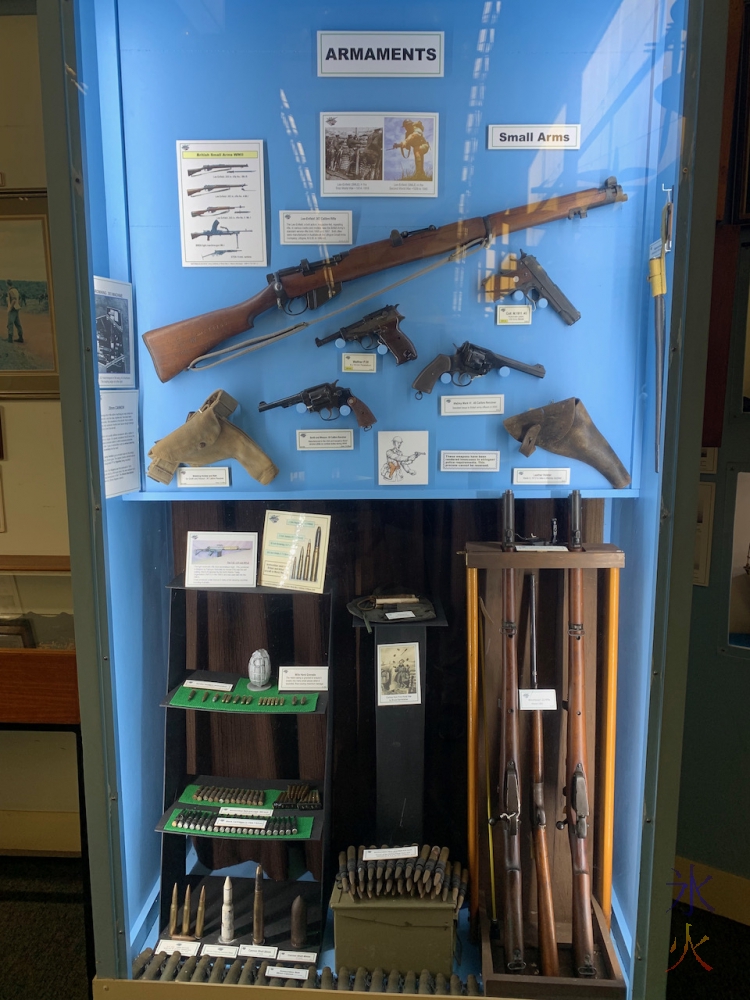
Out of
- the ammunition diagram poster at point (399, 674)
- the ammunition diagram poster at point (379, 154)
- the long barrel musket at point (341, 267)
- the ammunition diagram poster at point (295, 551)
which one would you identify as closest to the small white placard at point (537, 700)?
the ammunition diagram poster at point (399, 674)

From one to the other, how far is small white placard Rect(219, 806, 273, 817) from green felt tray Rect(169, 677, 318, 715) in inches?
10.2

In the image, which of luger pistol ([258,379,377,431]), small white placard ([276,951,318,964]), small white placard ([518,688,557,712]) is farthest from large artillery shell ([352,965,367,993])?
luger pistol ([258,379,377,431])

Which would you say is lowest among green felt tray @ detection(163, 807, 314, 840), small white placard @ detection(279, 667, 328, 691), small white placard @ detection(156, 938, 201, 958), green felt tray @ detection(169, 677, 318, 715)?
small white placard @ detection(156, 938, 201, 958)

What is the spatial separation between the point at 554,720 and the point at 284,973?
0.95 metres

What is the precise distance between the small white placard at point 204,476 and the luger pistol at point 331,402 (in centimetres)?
24

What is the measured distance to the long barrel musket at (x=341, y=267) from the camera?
1690mm

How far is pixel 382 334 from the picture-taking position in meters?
1.73

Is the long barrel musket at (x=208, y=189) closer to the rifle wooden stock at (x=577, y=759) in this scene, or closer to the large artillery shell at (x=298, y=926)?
the rifle wooden stock at (x=577, y=759)

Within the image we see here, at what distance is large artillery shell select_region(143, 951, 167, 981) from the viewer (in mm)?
1701

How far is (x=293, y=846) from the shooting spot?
2096 mm

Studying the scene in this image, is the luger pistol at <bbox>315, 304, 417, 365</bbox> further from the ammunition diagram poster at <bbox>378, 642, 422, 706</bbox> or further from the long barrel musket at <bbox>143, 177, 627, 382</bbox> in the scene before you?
the ammunition diagram poster at <bbox>378, 642, 422, 706</bbox>

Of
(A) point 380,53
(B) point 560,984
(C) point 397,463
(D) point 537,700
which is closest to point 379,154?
(A) point 380,53

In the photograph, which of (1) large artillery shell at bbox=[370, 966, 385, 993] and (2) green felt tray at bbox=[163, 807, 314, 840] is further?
(2) green felt tray at bbox=[163, 807, 314, 840]

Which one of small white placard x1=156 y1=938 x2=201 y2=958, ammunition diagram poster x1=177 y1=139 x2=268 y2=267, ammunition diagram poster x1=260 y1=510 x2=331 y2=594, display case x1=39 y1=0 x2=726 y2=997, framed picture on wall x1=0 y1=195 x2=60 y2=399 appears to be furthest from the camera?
framed picture on wall x1=0 y1=195 x2=60 y2=399
